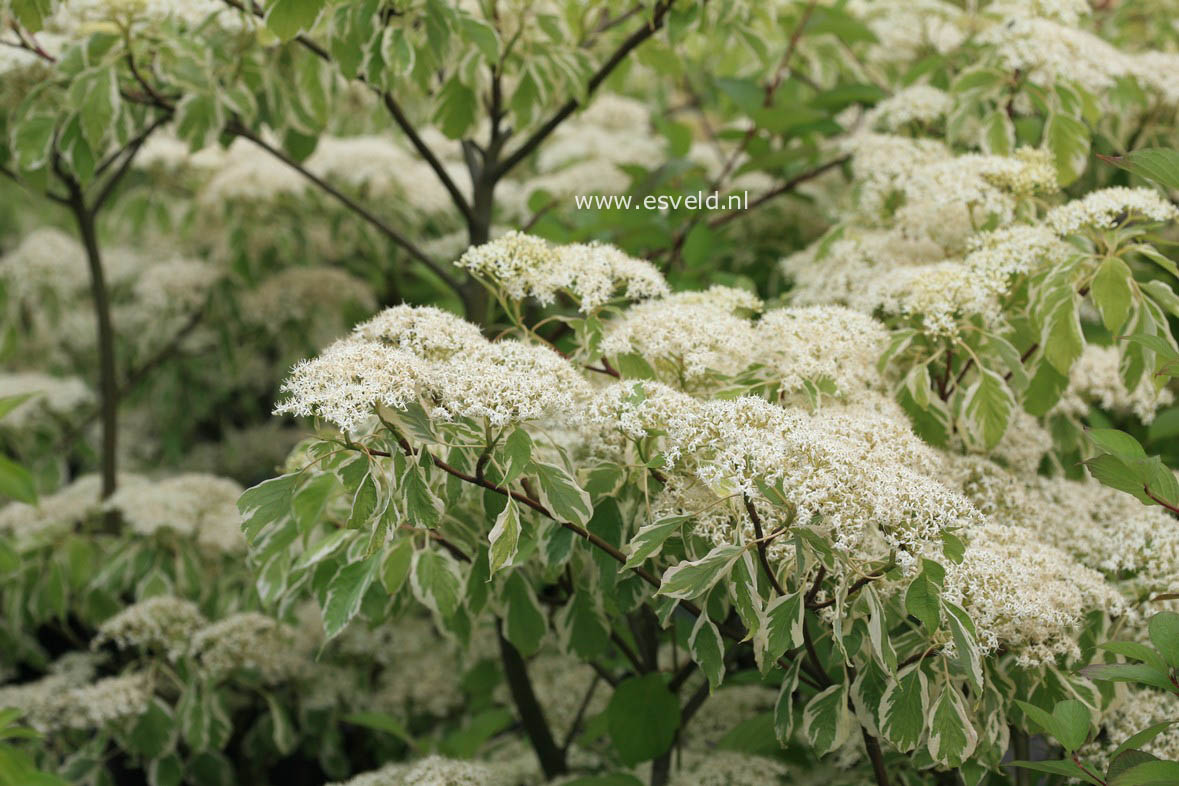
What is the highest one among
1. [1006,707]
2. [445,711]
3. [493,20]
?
[493,20]

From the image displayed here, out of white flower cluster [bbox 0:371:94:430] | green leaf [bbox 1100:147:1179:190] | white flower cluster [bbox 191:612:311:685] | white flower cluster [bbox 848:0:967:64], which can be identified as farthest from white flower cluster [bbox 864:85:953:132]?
white flower cluster [bbox 0:371:94:430]

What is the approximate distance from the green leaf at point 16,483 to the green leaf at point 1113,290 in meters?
1.47

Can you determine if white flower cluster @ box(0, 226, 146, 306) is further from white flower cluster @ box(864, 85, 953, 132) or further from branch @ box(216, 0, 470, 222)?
white flower cluster @ box(864, 85, 953, 132)

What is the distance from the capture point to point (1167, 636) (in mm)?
919

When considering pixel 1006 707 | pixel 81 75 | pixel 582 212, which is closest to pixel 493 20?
pixel 582 212

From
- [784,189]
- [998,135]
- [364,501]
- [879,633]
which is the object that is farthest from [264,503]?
[784,189]

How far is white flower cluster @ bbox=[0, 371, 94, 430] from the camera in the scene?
2.45 m

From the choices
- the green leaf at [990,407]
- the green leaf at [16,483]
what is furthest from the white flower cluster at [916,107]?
the green leaf at [16,483]

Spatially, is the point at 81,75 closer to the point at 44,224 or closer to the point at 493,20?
the point at 493,20

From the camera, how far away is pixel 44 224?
3.62m

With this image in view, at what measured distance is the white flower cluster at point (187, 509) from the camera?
1893 millimetres

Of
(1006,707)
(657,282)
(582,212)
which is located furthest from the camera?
(582,212)

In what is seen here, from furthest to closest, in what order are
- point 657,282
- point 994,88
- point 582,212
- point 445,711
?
point 445,711
point 582,212
point 994,88
point 657,282

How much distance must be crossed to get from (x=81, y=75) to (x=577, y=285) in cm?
91
